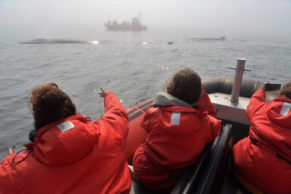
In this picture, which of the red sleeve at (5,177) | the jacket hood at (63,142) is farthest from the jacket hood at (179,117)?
the red sleeve at (5,177)

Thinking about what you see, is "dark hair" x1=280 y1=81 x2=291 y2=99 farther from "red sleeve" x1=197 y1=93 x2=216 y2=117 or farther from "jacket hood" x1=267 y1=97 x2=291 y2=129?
"red sleeve" x1=197 y1=93 x2=216 y2=117

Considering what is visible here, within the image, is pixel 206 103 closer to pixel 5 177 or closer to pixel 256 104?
pixel 256 104

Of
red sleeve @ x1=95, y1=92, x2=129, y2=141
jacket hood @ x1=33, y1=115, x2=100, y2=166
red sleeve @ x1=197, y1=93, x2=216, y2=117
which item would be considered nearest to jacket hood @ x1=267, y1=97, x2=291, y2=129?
red sleeve @ x1=197, y1=93, x2=216, y2=117

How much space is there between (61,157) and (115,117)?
0.56 meters

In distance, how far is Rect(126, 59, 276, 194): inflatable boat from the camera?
1.22 metres

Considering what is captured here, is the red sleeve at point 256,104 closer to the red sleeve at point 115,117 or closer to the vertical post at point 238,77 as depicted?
the vertical post at point 238,77

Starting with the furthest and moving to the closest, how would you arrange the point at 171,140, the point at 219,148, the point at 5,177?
the point at 219,148 < the point at 171,140 < the point at 5,177

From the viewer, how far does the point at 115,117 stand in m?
1.48

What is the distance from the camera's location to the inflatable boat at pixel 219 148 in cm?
122

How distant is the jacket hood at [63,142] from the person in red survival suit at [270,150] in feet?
3.73

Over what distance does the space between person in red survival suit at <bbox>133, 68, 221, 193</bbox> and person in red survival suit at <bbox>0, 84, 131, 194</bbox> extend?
32cm

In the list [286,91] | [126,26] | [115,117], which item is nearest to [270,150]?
[286,91]

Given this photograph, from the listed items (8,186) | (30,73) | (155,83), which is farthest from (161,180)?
(30,73)

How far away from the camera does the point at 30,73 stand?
8391 millimetres
